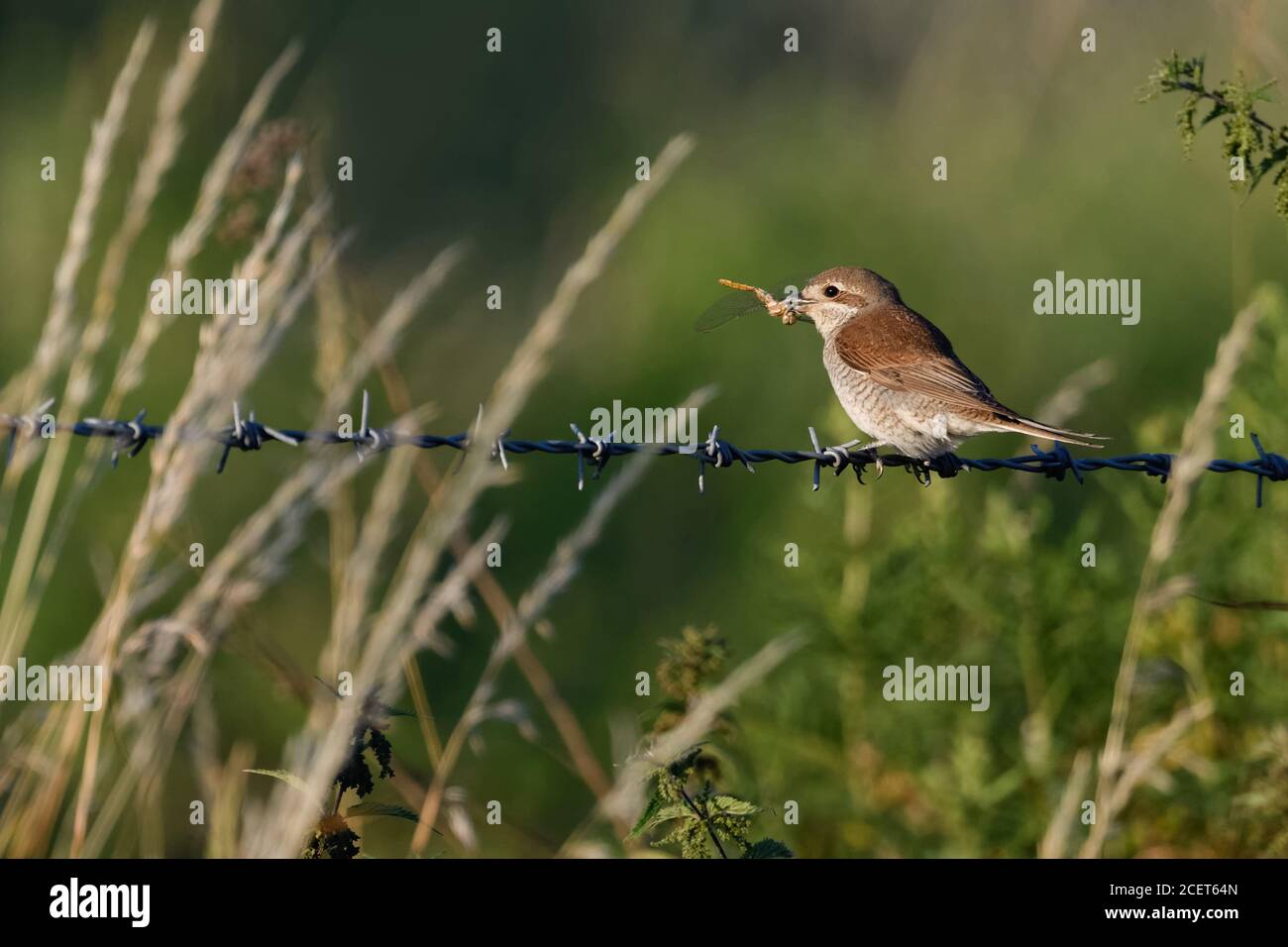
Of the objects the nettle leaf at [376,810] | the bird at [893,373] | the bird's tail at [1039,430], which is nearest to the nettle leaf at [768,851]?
the nettle leaf at [376,810]

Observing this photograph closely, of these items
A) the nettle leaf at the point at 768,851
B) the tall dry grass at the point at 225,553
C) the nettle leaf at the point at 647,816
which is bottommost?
the nettle leaf at the point at 768,851

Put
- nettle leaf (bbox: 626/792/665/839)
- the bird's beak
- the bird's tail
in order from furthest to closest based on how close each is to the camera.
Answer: the bird's beak → the bird's tail → nettle leaf (bbox: 626/792/665/839)

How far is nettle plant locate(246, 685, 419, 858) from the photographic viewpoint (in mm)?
3027

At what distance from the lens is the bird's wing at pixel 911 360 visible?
5738 millimetres

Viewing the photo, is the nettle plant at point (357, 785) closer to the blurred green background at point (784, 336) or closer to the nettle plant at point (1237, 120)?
the blurred green background at point (784, 336)

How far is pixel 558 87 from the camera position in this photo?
11.9 meters

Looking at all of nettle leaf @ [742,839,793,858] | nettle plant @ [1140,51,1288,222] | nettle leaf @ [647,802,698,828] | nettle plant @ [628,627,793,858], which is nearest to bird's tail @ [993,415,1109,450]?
nettle plant @ [1140,51,1288,222]

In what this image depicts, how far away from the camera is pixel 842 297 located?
22.1 feet

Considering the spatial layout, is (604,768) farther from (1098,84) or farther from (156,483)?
(1098,84)

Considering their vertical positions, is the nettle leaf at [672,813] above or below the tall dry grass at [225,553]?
below

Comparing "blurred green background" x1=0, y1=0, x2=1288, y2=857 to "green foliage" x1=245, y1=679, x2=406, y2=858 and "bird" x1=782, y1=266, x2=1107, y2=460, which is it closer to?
"bird" x1=782, y1=266, x2=1107, y2=460

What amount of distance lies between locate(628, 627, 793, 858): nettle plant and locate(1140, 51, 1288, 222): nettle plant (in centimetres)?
182

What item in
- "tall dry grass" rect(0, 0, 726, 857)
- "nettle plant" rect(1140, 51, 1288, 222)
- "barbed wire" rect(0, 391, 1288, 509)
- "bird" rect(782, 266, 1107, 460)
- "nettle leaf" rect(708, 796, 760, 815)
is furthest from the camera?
"bird" rect(782, 266, 1107, 460)

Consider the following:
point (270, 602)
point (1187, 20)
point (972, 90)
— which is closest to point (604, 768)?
point (270, 602)
